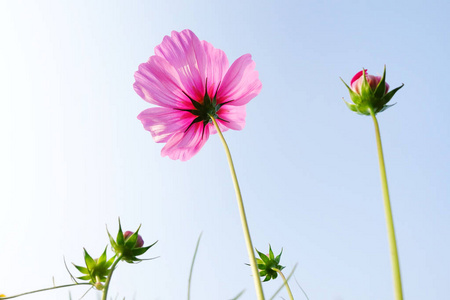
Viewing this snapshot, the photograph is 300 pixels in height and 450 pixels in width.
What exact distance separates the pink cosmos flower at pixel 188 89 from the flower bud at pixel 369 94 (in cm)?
21

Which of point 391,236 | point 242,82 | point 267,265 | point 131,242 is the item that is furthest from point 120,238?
point 391,236

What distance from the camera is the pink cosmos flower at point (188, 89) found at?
823 mm

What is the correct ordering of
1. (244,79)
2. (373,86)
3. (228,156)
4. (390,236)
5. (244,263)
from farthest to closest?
(244,263) < (244,79) < (373,86) < (228,156) < (390,236)

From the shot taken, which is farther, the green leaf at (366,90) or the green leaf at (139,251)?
the green leaf at (139,251)

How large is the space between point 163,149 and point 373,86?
0.50 meters

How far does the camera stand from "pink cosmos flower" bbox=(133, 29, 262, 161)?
2.70ft

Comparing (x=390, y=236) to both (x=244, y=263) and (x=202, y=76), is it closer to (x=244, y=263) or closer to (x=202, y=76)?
(x=202, y=76)

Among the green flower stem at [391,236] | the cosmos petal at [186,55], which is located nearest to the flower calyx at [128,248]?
the cosmos petal at [186,55]

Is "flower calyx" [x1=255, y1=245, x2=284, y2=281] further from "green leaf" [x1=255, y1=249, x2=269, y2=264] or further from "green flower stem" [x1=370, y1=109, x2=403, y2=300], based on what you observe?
"green flower stem" [x1=370, y1=109, x2=403, y2=300]

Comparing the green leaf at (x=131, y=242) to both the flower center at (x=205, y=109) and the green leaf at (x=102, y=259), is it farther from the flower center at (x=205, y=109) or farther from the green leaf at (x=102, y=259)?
the flower center at (x=205, y=109)

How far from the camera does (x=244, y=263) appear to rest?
3.84ft

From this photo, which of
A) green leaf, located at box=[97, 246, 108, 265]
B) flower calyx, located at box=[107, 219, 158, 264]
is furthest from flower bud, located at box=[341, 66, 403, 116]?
green leaf, located at box=[97, 246, 108, 265]

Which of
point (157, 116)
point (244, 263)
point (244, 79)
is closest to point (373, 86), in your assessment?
point (244, 79)

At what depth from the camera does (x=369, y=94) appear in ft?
2.40
